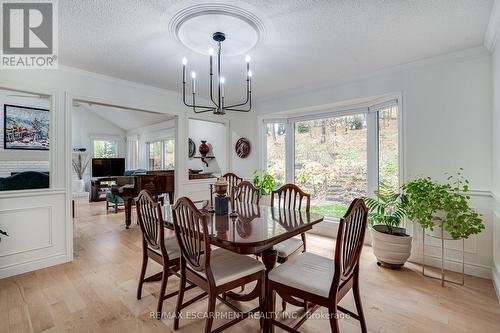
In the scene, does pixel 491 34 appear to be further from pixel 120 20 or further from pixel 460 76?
pixel 120 20

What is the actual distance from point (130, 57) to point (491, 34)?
3525mm

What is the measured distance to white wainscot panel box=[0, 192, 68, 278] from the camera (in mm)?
2629

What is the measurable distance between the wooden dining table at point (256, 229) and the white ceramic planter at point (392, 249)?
1.15 m

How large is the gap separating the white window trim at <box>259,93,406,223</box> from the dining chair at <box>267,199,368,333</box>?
1917 mm

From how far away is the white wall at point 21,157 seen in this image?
3245 millimetres

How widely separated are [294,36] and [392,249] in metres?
2.48

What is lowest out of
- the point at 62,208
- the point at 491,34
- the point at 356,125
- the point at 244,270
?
the point at 244,270

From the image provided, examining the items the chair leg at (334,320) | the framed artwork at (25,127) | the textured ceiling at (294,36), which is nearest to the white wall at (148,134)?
the framed artwork at (25,127)

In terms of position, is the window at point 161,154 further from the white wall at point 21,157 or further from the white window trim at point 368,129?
the white window trim at point 368,129

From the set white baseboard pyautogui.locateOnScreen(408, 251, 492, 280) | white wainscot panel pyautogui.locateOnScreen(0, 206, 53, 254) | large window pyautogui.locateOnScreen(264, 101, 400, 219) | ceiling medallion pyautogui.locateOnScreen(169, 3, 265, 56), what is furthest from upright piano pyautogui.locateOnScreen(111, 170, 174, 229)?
white baseboard pyautogui.locateOnScreen(408, 251, 492, 280)

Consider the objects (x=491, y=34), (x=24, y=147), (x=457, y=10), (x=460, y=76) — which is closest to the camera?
(x=457, y=10)

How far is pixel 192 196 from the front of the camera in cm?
443

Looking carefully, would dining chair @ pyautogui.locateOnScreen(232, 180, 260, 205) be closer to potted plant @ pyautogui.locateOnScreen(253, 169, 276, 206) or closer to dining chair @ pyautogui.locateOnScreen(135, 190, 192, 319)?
potted plant @ pyautogui.locateOnScreen(253, 169, 276, 206)

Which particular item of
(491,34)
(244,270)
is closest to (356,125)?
(491,34)
